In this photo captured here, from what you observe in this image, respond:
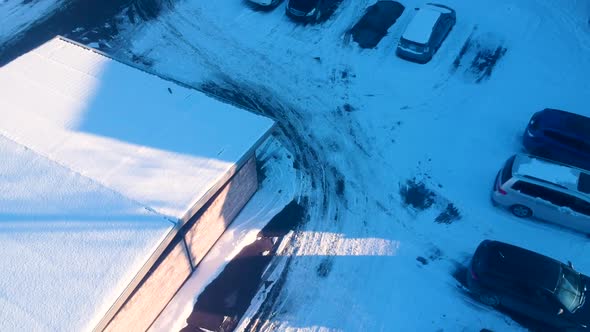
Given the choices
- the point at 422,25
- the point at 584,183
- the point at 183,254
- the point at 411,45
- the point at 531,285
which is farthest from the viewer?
the point at 422,25

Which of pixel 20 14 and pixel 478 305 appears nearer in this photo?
pixel 478 305

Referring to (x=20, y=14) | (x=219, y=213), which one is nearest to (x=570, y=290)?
(x=219, y=213)

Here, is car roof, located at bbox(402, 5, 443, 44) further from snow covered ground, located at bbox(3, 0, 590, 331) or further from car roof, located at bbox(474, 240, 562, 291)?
car roof, located at bbox(474, 240, 562, 291)

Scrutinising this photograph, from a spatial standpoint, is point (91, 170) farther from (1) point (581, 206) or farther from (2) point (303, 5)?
(1) point (581, 206)

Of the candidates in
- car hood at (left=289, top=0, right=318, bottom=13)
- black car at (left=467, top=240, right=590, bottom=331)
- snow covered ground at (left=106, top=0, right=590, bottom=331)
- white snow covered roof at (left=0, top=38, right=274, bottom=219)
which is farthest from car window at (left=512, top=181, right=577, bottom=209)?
car hood at (left=289, top=0, right=318, bottom=13)

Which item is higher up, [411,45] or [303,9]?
[303,9]

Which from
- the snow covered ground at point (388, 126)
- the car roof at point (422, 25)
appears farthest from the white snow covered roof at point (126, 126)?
the car roof at point (422, 25)
